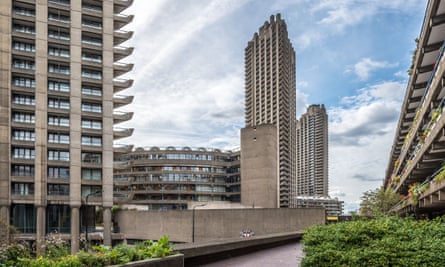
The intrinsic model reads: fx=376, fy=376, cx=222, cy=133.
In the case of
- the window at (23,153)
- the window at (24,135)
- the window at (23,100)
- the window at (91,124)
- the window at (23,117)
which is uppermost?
the window at (23,100)

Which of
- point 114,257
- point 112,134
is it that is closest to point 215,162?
point 112,134

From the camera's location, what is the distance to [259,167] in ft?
287

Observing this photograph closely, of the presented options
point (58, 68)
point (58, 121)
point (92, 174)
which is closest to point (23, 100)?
point (58, 121)

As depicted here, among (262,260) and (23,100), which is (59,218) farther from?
(262,260)

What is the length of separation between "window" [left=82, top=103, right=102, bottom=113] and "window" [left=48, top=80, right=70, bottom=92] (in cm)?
326

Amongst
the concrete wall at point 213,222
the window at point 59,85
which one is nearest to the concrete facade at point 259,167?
the concrete wall at point 213,222

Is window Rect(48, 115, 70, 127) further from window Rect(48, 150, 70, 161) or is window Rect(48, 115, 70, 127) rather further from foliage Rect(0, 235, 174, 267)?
foliage Rect(0, 235, 174, 267)

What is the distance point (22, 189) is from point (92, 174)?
9.29 m

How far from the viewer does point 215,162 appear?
105812mm

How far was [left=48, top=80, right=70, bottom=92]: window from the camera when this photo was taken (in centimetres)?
5397

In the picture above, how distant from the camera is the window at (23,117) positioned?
172 ft

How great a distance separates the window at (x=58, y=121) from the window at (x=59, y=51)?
909 centimetres

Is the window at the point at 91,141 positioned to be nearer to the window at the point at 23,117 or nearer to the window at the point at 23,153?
the window at the point at 23,153

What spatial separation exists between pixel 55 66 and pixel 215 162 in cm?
5872
